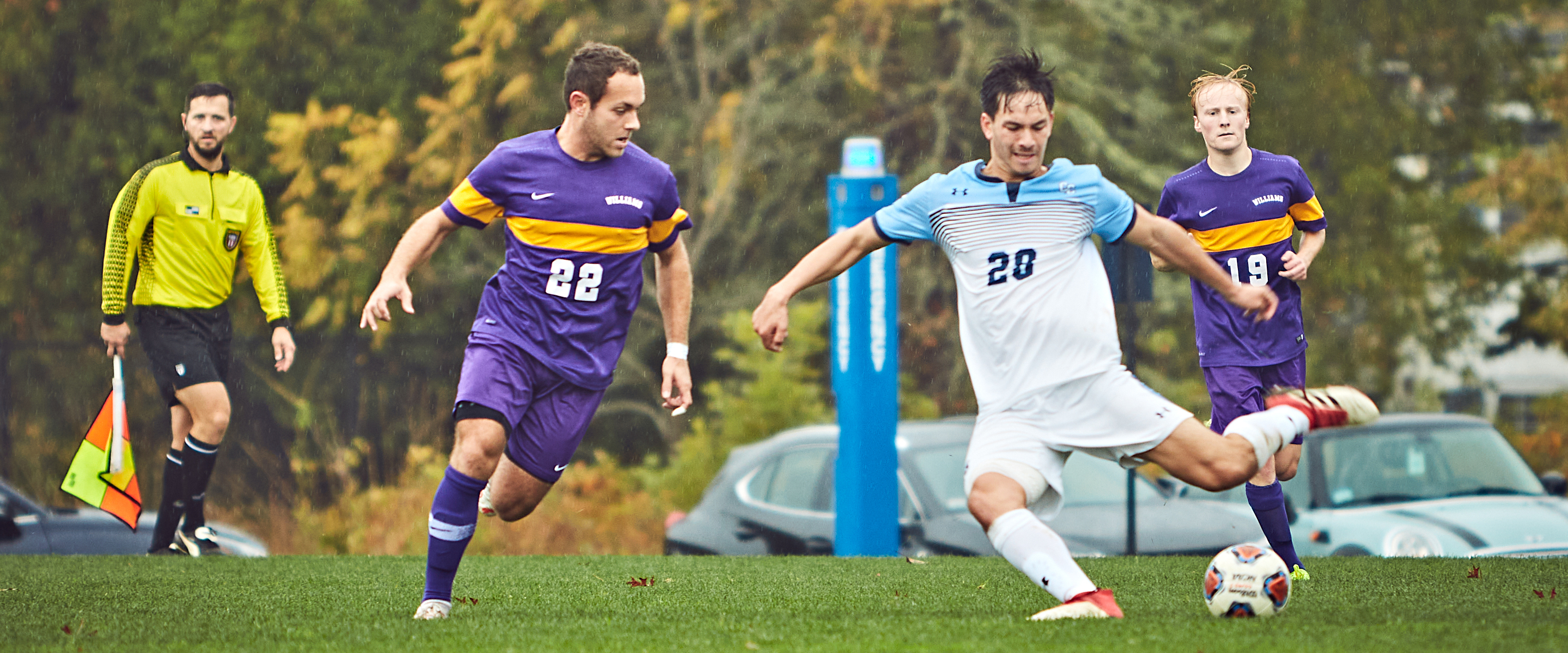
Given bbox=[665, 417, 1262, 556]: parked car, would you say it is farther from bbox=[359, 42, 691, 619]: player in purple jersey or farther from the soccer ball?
the soccer ball

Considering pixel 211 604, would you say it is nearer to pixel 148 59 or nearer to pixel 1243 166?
pixel 1243 166

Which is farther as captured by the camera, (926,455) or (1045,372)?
(926,455)

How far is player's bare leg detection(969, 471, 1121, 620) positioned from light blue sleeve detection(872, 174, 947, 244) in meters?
0.87

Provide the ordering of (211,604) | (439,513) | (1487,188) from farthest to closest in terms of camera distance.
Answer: (1487,188) → (211,604) → (439,513)

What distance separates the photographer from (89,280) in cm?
1988

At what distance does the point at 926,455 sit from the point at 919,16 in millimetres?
9230

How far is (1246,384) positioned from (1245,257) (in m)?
0.56

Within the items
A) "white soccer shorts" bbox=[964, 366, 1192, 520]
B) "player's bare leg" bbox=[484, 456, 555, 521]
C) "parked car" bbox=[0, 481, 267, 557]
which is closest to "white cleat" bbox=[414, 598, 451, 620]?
"player's bare leg" bbox=[484, 456, 555, 521]

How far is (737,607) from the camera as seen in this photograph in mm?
6191

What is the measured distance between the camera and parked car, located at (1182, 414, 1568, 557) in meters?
9.76

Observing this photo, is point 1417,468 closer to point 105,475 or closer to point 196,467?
point 196,467

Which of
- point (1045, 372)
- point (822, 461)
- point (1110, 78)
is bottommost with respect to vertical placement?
point (822, 461)

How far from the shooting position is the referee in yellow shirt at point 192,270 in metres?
8.18

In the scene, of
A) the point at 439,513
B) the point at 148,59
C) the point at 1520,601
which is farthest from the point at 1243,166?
the point at 148,59
